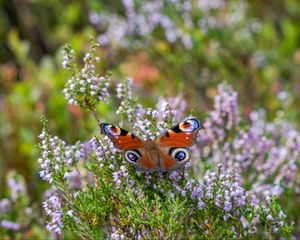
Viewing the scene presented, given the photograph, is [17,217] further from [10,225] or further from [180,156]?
[180,156]

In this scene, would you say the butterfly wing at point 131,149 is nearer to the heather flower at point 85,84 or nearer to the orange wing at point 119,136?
the orange wing at point 119,136

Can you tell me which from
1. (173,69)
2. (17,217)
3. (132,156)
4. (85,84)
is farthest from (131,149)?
(173,69)

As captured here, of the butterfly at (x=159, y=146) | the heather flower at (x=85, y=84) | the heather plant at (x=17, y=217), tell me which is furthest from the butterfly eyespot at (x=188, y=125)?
the heather plant at (x=17, y=217)

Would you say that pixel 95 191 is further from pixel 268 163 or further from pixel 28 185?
pixel 28 185

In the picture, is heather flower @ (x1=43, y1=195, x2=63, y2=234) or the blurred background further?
the blurred background

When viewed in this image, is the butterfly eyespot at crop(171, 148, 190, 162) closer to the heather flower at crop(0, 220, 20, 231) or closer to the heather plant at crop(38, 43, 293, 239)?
the heather plant at crop(38, 43, 293, 239)

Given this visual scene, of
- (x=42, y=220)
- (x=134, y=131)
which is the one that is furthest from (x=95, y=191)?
(x=42, y=220)

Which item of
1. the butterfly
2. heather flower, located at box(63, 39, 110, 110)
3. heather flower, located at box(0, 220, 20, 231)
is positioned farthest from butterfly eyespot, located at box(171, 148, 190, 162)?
heather flower, located at box(0, 220, 20, 231)
